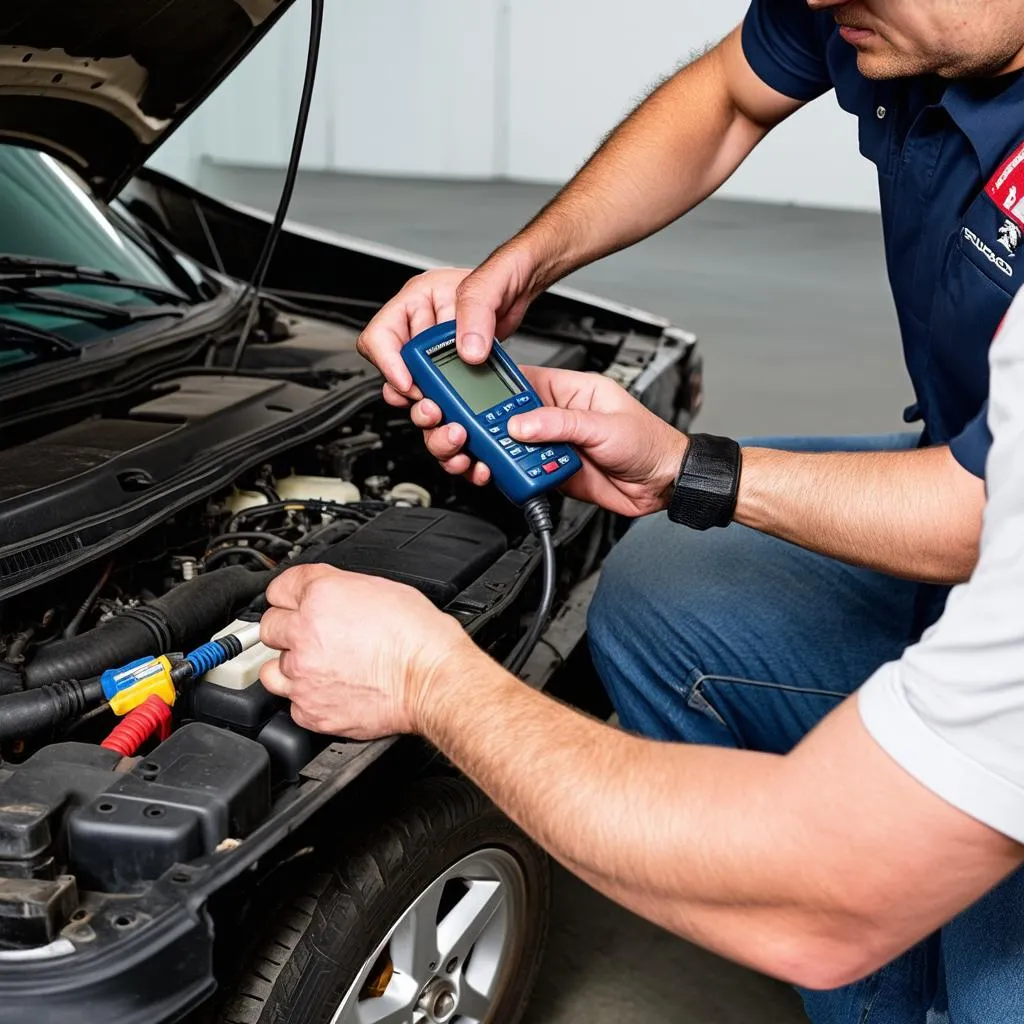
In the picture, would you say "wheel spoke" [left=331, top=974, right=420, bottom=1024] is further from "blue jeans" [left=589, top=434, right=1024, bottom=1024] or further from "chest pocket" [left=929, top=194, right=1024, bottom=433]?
"chest pocket" [left=929, top=194, right=1024, bottom=433]

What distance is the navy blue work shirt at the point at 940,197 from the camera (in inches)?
55.6

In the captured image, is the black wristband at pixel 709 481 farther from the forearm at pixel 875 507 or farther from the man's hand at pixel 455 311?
the man's hand at pixel 455 311

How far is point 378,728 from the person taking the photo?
1.21 m

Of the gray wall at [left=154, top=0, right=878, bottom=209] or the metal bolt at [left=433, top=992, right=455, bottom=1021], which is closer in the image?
the metal bolt at [left=433, top=992, right=455, bottom=1021]

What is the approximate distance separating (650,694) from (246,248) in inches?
68.8

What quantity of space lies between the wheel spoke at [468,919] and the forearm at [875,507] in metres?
0.59

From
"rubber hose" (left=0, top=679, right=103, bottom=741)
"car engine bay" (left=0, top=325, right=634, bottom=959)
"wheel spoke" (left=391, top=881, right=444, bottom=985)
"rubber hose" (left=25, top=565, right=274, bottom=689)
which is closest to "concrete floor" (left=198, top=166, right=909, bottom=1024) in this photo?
"wheel spoke" (left=391, top=881, right=444, bottom=985)

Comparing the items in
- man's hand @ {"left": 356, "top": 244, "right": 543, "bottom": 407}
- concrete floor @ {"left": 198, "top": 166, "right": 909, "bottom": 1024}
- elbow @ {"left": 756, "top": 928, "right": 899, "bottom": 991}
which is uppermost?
man's hand @ {"left": 356, "top": 244, "right": 543, "bottom": 407}

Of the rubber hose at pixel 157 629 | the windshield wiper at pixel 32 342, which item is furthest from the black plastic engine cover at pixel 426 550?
the windshield wiper at pixel 32 342

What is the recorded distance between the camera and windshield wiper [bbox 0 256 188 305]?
202 centimetres

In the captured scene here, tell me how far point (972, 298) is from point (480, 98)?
9317 mm

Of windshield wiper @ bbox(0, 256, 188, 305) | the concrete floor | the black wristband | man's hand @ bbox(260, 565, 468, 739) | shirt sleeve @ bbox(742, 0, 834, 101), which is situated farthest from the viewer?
windshield wiper @ bbox(0, 256, 188, 305)

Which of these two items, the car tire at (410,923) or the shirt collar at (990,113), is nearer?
the car tire at (410,923)

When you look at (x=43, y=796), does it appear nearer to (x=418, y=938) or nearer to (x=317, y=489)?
(x=418, y=938)
